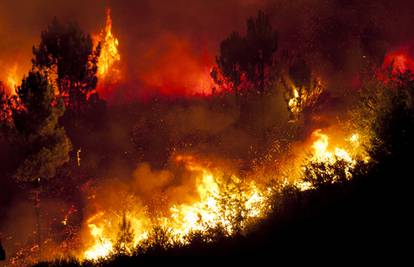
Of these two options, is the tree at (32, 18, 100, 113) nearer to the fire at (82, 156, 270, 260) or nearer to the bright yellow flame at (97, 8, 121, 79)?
the fire at (82, 156, 270, 260)

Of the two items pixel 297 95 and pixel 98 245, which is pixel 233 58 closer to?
pixel 297 95

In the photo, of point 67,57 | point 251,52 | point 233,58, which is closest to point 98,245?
point 67,57

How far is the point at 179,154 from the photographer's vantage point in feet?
105

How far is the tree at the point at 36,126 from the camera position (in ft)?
69.2

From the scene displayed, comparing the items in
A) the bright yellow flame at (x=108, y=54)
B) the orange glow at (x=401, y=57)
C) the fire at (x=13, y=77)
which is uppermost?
the bright yellow flame at (x=108, y=54)

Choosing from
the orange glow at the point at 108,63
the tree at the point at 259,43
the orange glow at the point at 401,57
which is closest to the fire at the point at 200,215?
the tree at the point at 259,43

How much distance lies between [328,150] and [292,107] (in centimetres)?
676

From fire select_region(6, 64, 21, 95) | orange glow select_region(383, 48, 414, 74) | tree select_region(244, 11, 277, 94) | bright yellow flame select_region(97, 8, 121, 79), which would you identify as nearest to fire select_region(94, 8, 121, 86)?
bright yellow flame select_region(97, 8, 121, 79)

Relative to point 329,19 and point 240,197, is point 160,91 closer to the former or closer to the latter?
point 329,19

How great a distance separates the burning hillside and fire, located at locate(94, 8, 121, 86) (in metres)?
0.23

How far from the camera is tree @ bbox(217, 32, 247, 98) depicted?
33.4 meters

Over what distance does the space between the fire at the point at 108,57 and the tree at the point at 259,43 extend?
20518mm

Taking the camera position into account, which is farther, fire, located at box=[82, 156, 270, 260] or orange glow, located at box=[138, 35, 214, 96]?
orange glow, located at box=[138, 35, 214, 96]

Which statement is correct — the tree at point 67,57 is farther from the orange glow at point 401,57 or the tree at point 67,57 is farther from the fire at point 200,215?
the orange glow at point 401,57
